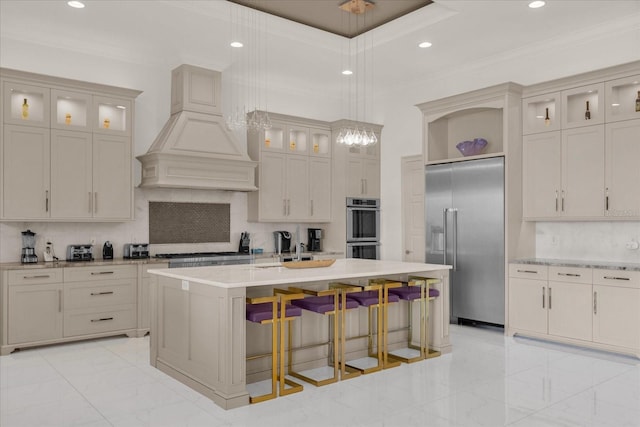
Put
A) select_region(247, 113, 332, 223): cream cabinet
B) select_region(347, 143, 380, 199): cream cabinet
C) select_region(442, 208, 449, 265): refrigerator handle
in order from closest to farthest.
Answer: select_region(442, 208, 449, 265): refrigerator handle → select_region(247, 113, 332, 223): cream cabinet → select_region(347, 143, 380, 199): cream cabinet

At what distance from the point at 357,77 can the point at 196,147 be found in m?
2.71

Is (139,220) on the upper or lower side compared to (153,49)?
lower

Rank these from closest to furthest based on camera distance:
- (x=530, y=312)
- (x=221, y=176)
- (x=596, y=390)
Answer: (x=596, y=390) → (x=530, y=312) → (x=221, y=176)

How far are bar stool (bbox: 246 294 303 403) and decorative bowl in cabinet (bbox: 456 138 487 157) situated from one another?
12.0 ft

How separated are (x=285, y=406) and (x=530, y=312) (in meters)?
3.29

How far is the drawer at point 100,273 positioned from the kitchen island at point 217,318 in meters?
1.45

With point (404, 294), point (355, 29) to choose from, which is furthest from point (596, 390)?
point (355, 29)

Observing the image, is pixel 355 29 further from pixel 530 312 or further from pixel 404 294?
pixel 530 312

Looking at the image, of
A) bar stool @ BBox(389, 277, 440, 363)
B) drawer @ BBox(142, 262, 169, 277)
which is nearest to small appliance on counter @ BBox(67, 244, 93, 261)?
drawer @ BBox(142, 262, 169, 277)

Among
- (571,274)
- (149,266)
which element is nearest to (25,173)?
(149,266)

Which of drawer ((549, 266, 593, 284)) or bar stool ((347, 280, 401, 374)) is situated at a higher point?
drawer ((549, 266, 593, 284))

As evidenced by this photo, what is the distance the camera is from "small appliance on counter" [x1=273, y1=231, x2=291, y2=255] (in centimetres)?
752

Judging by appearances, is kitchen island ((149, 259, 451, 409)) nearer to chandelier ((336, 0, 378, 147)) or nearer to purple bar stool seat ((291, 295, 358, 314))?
purple bar stool seat ((291, 295, 358, 314))

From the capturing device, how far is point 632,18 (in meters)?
5.37
